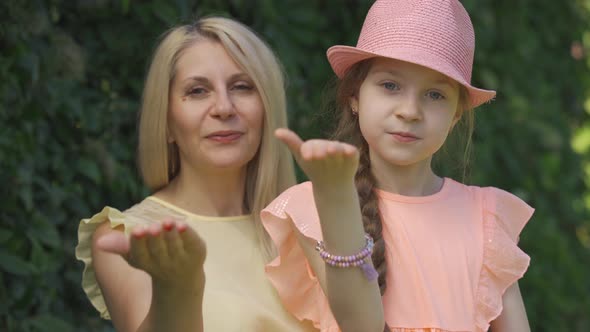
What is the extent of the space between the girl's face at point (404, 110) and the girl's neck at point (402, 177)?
0.05m

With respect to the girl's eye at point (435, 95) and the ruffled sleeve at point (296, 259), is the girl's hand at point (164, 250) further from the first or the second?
the girl's eye at point (435, 95)

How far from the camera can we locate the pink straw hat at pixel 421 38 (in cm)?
229

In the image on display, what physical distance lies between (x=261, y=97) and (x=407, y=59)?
622 millimetres

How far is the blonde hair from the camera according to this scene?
2.79m

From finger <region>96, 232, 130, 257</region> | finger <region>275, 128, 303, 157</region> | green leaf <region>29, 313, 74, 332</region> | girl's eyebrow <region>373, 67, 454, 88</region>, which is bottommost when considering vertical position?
green leaf <region>29, 313, 74, 332</region>

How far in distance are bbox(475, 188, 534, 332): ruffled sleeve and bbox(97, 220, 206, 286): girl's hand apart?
0.71 metres

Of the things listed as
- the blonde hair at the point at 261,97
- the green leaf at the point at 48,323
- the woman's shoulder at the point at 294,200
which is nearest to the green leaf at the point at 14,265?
the green leaf at the point at 48,323

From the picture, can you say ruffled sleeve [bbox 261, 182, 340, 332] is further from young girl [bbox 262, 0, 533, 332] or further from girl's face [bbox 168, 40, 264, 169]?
girl's face [bbox 168, 40, 264, 169]

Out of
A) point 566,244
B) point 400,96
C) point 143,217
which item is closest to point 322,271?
point 400,96

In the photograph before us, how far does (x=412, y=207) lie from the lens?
240 cm

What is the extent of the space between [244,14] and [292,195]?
5.07ft

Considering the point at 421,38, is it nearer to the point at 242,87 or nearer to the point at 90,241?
the point at 242,87

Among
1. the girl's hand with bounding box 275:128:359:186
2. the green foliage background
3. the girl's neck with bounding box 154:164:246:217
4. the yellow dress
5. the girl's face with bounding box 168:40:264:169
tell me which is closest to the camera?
the girl's hand with bounding box 275:128:359:186

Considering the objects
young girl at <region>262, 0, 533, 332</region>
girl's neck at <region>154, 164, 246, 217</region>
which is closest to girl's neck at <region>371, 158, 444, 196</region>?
young girl at <region>262, 0, 533, 332</region>
